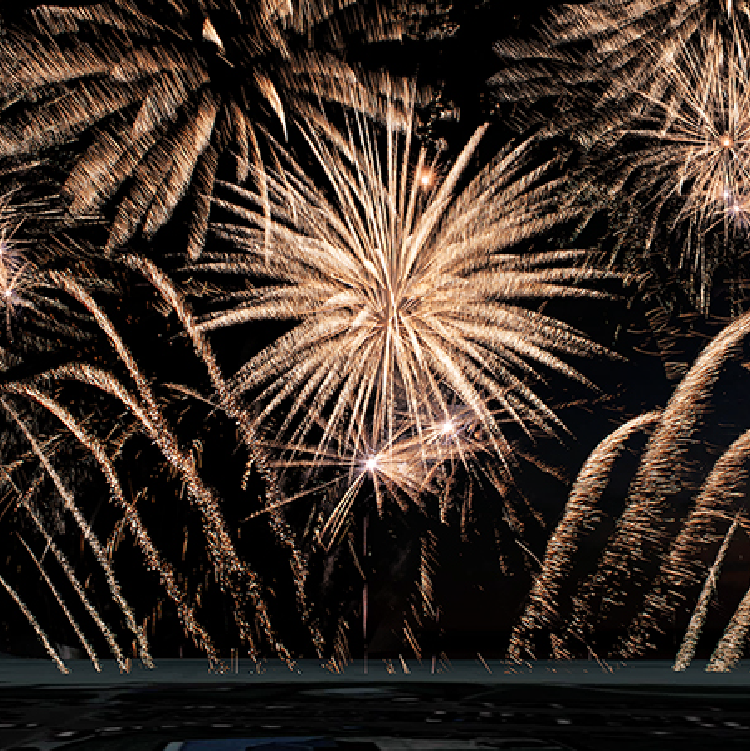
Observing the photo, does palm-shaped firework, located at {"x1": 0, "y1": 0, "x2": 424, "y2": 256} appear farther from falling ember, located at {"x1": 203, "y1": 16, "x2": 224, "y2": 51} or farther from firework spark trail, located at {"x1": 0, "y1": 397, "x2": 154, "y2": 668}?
firework spark trail, located at {"x1": 0, "y1": 397, "x2": 154, "y2": 668}

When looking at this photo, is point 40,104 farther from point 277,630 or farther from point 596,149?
point 277,630

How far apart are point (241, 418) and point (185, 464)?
73.7 inches

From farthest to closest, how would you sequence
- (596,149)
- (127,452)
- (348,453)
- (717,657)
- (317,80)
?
(717,657) < (127,452) < (348,453) < (596,149) < (317,80)

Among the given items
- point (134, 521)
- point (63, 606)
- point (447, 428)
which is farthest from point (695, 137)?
point (63, 606)

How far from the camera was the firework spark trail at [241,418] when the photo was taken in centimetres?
1834

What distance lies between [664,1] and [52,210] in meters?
11.4

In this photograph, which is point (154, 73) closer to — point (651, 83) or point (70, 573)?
point (651, 83)

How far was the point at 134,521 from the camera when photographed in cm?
2381

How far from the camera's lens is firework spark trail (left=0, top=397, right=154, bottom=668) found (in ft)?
73.5

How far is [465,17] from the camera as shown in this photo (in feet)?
43.2

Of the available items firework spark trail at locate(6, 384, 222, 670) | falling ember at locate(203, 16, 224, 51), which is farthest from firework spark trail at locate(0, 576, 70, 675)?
falling ember at locate(203, 16, 224, 51)

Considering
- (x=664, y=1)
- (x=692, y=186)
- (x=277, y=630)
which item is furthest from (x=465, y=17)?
(x=277, y=630)

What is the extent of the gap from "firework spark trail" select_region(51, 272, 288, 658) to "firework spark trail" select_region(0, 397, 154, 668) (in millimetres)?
2947

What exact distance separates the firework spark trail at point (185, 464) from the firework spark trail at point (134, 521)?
1233 millimetres
